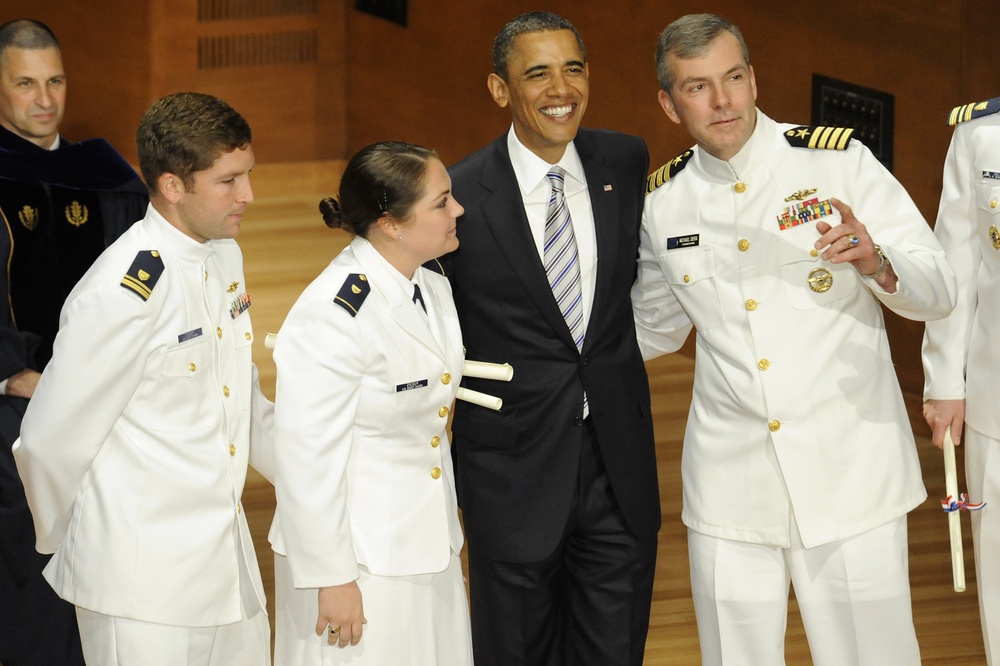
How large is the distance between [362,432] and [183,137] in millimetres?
651

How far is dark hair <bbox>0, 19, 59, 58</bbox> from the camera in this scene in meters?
3.19

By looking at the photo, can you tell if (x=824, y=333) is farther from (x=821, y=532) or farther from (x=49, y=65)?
(x=49, y=65)

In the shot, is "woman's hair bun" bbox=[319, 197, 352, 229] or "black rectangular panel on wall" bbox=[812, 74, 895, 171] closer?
"woman's hair bun" bbox=[319, 197, 352, 229]

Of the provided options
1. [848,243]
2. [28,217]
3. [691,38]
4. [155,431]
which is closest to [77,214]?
[28,217]

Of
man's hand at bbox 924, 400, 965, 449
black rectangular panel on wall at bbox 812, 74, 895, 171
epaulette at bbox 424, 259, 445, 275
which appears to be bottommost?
man's hand at bbox 924, 400, 965, 449

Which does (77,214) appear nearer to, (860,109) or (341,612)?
(341,612)

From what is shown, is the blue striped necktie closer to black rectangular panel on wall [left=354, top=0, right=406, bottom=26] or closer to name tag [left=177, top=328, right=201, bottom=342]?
name tag [left=177, top=328, right=201, bottom=342]

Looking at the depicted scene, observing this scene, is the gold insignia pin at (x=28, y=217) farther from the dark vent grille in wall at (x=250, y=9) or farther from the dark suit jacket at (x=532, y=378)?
the dark vent grille in wall at (x=250, y=9)

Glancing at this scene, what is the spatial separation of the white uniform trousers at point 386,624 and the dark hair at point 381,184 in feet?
2.27

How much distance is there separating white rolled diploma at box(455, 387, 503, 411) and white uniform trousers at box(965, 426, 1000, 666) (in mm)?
1049

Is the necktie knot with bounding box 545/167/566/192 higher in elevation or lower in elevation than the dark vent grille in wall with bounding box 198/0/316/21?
lower

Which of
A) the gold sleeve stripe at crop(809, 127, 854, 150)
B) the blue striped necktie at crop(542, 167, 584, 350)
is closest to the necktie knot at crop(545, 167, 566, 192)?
the blue striped necktie at crop(542, 167, 584, 350)

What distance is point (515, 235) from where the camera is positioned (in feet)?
8.81

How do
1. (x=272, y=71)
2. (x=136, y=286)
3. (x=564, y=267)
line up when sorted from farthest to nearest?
(x=272, y=71), (x=564, y=267), (x=136, y=286)
